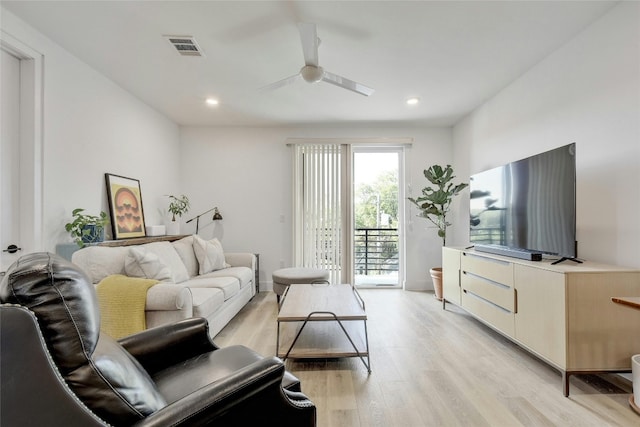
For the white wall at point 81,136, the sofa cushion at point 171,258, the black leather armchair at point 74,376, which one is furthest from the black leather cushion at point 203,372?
the white wall at point 81,136

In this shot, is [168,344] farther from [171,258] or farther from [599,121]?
[599,121]

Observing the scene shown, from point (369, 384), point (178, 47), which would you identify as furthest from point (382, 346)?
A: point (178, 47)

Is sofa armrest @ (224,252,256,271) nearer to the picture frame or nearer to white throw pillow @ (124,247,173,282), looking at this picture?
the picture frame

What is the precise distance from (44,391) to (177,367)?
78 centimetres

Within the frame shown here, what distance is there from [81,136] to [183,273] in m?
1.57

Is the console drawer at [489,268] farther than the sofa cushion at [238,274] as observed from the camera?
No

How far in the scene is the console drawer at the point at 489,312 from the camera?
2430 mm

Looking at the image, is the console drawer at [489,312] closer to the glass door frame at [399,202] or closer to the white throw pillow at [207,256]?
the glass door frame at [399,202]

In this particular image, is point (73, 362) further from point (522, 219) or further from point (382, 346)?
point (522, 219)

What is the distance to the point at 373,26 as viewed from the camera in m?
2.22

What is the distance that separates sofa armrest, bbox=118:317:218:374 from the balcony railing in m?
3.67

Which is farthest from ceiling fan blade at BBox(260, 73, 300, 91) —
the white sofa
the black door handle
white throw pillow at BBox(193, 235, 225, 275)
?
the black door handle

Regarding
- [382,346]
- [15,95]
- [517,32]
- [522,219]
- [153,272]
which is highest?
[517,32]

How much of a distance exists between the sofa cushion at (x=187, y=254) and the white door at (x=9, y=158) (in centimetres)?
137
